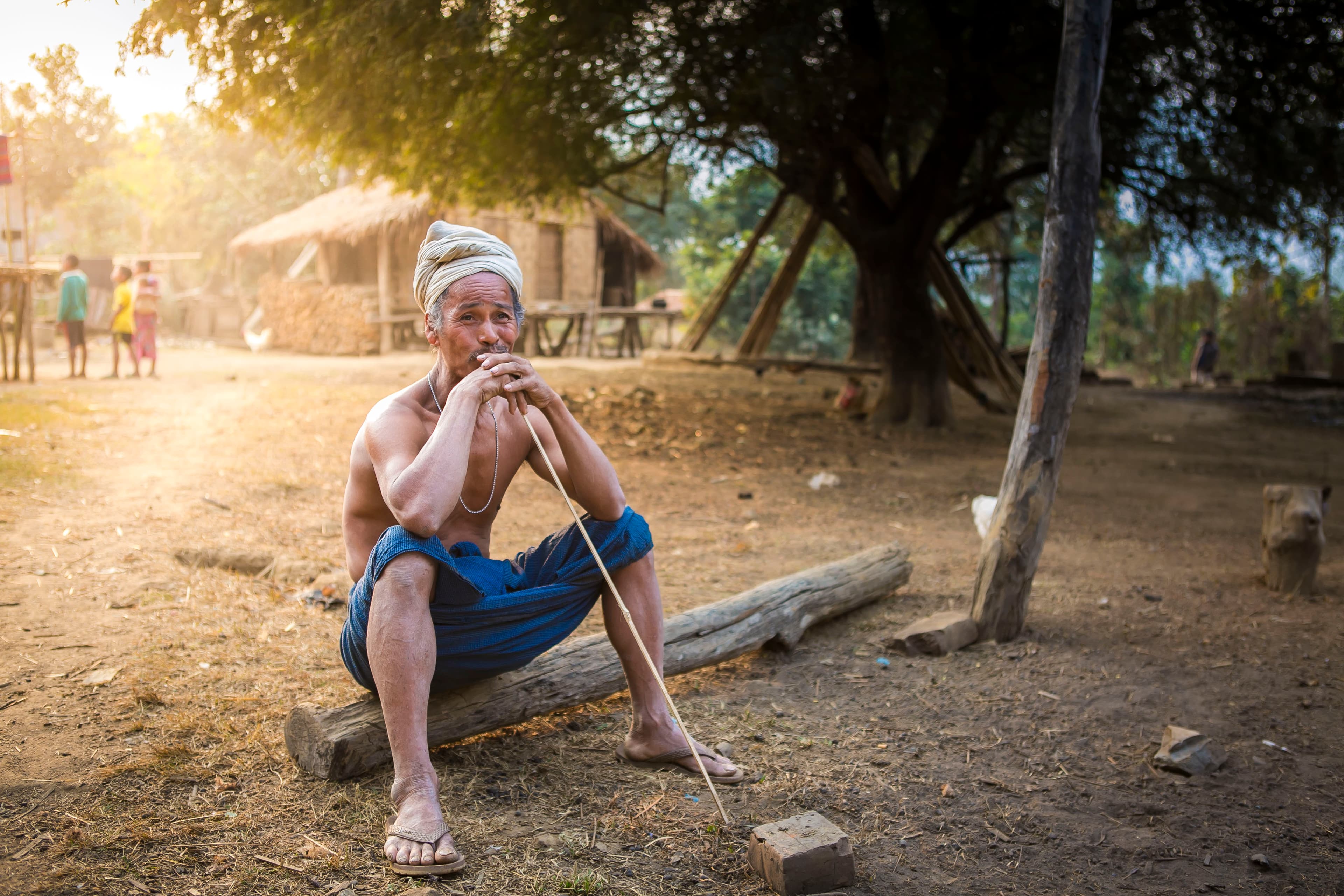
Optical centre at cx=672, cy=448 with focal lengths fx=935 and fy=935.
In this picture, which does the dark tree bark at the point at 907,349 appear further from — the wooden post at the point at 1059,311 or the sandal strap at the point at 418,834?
the sandal strap at the point at 418,834

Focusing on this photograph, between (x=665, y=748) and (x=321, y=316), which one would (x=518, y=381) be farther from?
(x=321, y=316)

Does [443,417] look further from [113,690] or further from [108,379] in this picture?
[108,379]

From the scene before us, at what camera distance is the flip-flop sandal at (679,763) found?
257 centimetres

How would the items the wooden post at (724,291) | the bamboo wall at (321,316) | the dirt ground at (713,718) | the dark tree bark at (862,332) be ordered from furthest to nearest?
the bamboo wall at (321,316) → the dark tree bark at (862,332) → the wooden post at (724,291) → the dirt ground at (713,718)

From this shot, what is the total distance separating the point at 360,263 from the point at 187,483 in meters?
14.6

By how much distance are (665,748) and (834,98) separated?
660 cm

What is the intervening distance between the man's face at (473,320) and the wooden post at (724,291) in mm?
10232

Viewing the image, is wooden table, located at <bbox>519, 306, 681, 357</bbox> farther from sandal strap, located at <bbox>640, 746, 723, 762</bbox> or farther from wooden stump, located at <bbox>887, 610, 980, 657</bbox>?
sandal strap, located at <bbox>640, 746, 723, 762</bbox>

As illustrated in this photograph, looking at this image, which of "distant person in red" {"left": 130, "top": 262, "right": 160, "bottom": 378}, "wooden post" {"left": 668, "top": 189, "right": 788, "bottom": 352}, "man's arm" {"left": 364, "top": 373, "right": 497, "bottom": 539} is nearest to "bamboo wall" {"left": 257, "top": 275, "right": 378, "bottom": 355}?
"distant person in red" {"left": 130, "top": 262, "right": 160, "bottom": 378}

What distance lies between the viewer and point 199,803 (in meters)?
2.26

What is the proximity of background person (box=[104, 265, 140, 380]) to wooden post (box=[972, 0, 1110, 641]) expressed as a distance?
11465 millimetres

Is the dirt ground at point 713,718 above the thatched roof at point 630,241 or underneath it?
underneath

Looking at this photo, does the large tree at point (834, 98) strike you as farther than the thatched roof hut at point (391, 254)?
No

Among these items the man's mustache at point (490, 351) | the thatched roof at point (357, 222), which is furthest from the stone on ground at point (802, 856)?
the thatched roof at point (357, 222)
